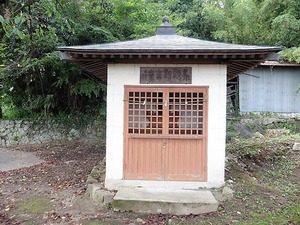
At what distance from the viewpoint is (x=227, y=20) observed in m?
18.2

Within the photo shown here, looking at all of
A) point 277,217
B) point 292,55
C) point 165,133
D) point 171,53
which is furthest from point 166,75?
point 292,55

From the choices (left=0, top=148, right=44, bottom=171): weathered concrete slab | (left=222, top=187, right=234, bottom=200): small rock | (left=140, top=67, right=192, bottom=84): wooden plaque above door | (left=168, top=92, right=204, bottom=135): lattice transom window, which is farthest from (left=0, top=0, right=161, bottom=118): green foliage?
(left=222, top=187, right=234, bottom=200): small rock

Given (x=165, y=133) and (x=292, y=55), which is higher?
(x=292, y=55)

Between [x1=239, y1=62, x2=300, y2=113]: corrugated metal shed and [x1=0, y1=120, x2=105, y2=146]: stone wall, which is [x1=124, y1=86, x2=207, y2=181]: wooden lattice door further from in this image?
[x1=239, y1=62, x2=300, y2=113]: corrugated metal shed

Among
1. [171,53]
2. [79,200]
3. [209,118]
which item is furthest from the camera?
[209,118]

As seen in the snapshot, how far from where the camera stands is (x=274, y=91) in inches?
615

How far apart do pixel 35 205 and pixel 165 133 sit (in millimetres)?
2717

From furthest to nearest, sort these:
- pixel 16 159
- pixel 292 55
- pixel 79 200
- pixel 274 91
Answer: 1. pixel 274 91
2. pixel 292 55
3. pixel 16 159
4. pixel 79 200

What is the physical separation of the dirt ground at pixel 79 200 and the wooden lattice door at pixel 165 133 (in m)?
0.98

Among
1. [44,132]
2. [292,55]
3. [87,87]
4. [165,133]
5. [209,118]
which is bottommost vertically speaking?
[44,132]

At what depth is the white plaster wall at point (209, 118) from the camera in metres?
6.19

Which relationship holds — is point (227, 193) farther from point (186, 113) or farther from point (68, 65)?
point (68, 65)

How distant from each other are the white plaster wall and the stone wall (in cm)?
703

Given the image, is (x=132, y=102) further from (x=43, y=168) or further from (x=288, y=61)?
(x=288, y=61)
